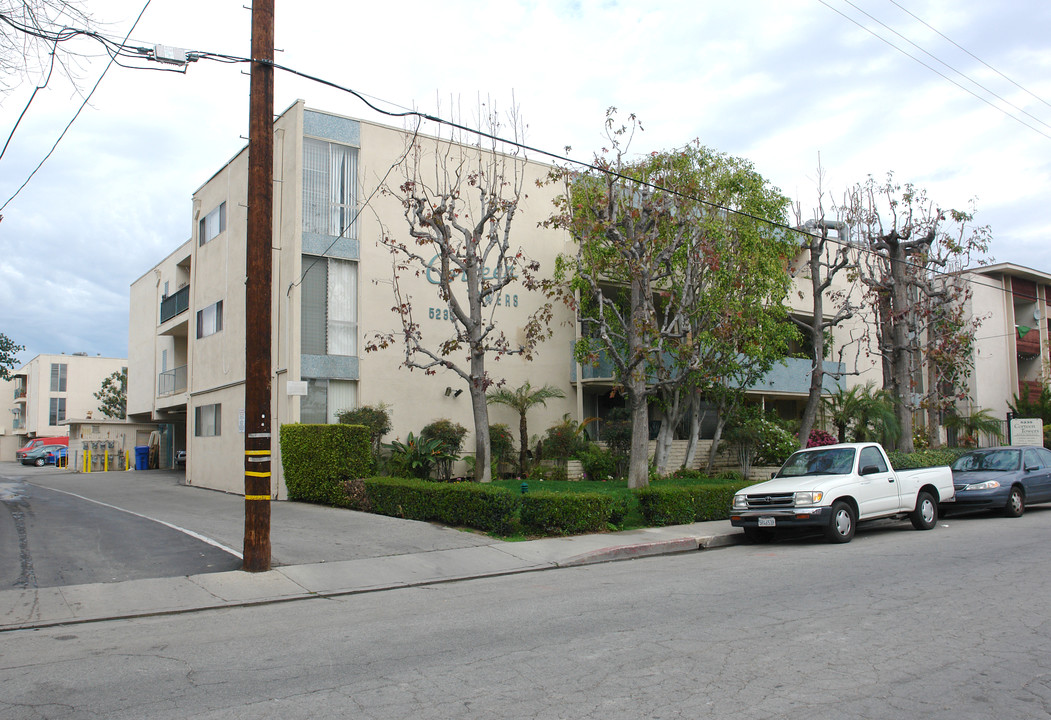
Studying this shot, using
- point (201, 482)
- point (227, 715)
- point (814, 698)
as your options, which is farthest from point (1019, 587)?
point (201, 482)

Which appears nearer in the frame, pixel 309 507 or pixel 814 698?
pixel 814 698

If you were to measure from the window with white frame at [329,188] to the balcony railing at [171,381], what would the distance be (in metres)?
12.7

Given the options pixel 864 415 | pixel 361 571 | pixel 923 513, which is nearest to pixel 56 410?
pixel 864 415

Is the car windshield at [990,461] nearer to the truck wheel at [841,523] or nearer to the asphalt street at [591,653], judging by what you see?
the truck wheel at [841,523]

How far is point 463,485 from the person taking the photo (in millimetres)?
14188

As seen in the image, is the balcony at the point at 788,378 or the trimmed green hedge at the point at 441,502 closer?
the trimmed green hedge at the point at 441,502

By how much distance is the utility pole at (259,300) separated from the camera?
1019 cm

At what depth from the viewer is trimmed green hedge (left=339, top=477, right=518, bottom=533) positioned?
1326cm

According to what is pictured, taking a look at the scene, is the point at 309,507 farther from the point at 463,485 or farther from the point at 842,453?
the point at 842,453

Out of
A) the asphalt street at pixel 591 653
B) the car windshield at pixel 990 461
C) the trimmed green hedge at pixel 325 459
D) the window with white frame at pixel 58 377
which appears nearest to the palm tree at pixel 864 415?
the car windshield at pixel 990 461

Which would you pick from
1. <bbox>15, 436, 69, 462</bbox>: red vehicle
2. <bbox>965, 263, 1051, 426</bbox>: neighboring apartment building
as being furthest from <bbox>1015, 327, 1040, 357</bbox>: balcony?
<bbox>15, 436, 69, 462</bbox>: red vehicle

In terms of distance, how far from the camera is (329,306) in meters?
20.2

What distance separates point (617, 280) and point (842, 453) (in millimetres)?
7962

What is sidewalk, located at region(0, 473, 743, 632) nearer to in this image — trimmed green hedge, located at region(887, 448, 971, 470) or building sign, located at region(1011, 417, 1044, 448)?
trimmed green hedge, located at region(887, 448, 971, 470)
